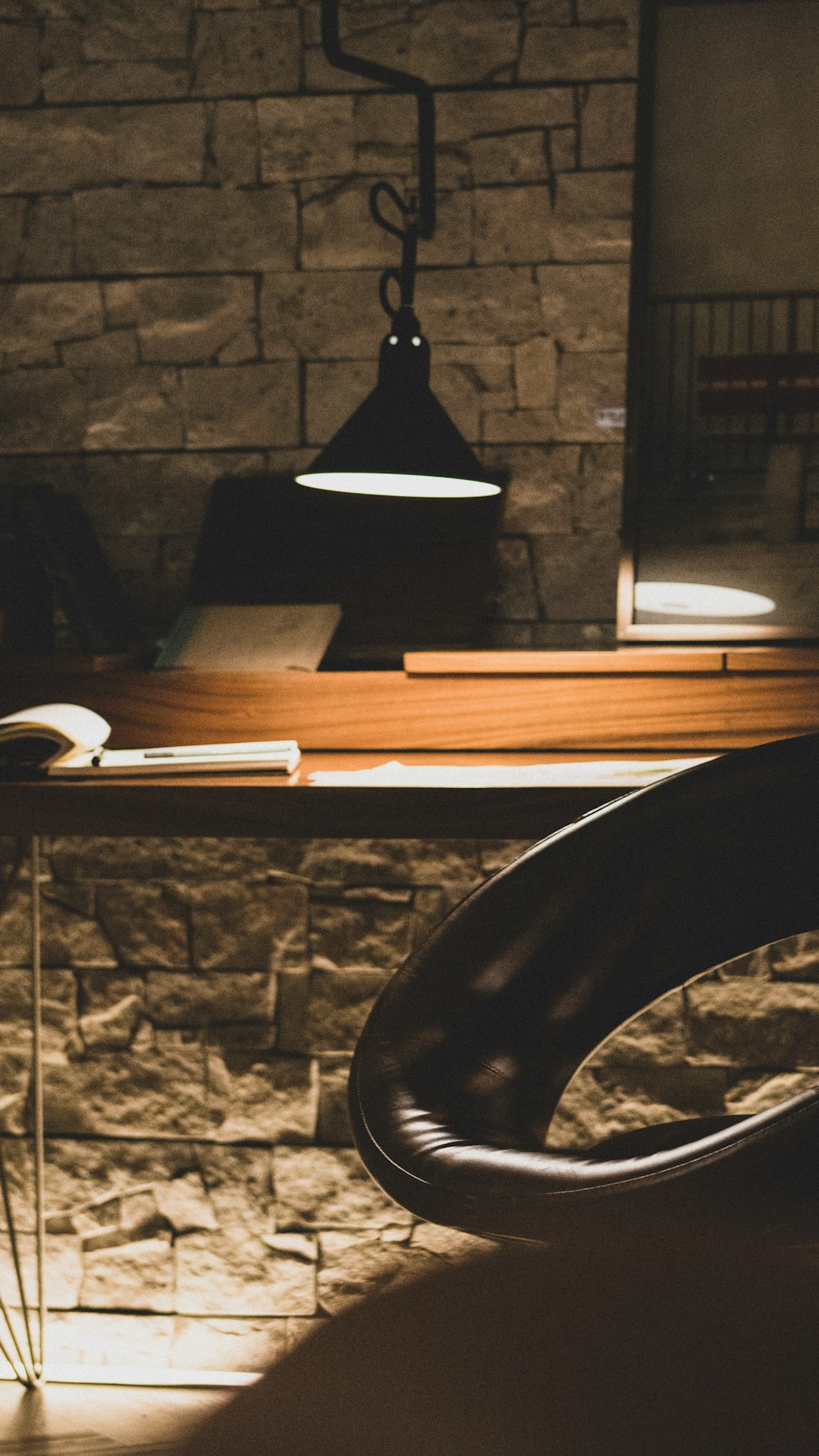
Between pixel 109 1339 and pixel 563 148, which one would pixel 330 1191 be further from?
pixel 563 148

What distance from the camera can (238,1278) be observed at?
230 cm

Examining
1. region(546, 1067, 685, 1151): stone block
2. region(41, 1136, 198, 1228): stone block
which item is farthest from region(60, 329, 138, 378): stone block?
region(546, 1067, 685, 1151): stone block

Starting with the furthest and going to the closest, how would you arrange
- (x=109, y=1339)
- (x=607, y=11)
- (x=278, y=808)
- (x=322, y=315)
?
(x=109, y=1339)
(x=322, y=315)
(x=607, y=11)
(x=278, y=808)

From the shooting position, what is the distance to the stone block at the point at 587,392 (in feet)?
6.81

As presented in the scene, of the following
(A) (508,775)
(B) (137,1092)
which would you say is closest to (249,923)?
(B) (137,1092)

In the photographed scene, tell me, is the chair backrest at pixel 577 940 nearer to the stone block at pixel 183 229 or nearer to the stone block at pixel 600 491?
the stone block at pixel 600 491

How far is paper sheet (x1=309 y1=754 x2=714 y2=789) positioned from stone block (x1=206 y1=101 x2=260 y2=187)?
125cm

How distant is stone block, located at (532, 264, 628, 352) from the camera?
2057 mm

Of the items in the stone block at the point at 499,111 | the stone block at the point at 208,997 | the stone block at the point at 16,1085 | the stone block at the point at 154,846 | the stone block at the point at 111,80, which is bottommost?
the stone block at the point at 16,1085

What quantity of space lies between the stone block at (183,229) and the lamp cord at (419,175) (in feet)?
0.71

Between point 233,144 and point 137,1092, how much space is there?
1.93 meters

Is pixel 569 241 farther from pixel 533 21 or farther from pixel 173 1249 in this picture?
pixel 173 1249

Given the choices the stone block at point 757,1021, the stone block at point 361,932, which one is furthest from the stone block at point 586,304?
the stone block at point 757,1021

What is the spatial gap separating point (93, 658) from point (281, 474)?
0.56 m
